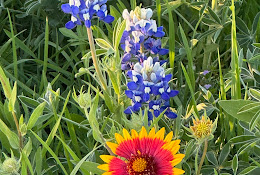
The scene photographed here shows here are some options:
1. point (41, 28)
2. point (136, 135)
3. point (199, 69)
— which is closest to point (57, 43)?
point (41, 28)

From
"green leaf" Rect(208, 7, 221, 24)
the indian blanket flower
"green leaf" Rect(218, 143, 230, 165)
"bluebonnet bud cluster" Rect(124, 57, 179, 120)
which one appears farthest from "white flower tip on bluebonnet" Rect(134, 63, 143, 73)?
"green leaf" Rect(208, 7, 221, 24)

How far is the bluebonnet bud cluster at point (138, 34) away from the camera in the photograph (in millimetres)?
1811

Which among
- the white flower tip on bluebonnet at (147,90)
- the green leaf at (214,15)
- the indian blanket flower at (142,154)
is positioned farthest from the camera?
the green leaf at (214,15)

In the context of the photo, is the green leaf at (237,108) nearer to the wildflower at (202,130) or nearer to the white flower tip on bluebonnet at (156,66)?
the wildflower at (202,130)

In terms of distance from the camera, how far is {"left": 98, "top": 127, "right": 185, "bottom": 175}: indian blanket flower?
1529mm

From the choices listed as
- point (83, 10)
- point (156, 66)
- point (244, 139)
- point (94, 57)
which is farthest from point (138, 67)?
point (244, 139)

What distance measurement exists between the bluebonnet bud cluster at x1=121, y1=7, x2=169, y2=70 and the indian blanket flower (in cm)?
41

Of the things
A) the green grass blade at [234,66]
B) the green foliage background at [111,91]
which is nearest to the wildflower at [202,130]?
the green foliage background at [111,91]

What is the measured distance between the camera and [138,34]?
1808 mm

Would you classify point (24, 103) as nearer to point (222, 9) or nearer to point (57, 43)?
point (57, 43)

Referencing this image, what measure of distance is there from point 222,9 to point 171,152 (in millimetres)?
1120

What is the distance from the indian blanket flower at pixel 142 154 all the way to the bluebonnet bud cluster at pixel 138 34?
1.35ft

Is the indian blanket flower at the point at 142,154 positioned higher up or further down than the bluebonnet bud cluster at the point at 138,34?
further down

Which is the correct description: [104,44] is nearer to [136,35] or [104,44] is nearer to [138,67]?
[136,35]
